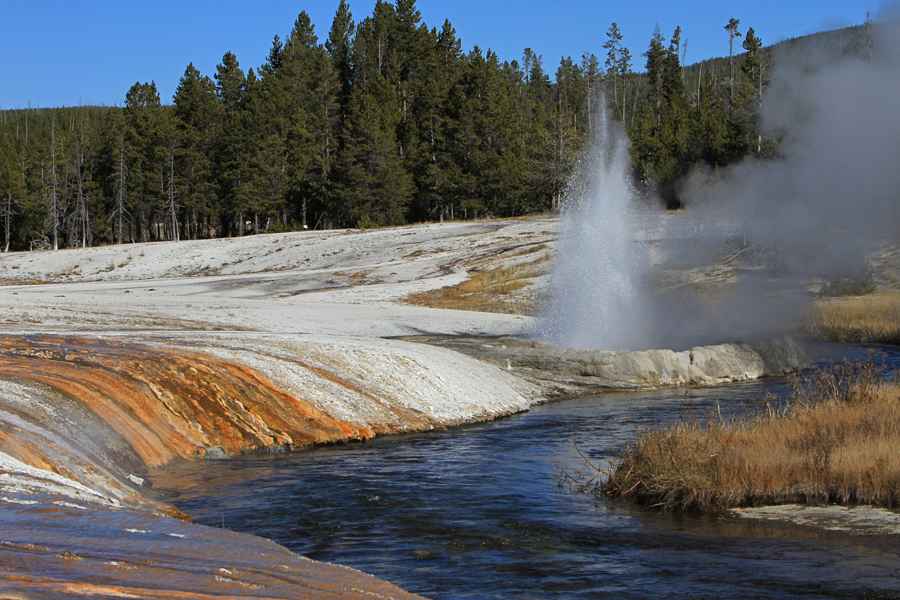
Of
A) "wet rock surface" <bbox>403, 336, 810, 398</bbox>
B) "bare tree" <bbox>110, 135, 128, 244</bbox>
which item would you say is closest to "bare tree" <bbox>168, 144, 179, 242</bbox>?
"bare tree" <bbox>110, 135, 128, 244</bbox>

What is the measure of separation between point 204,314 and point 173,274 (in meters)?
25.1

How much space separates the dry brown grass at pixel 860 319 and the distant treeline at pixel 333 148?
2755 cm

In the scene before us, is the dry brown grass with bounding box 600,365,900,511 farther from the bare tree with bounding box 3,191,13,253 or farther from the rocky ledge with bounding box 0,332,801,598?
the bare tree with bounding box 3,191,13,253

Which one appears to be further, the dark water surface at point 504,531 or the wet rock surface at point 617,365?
the wet rock surface at point 617,365

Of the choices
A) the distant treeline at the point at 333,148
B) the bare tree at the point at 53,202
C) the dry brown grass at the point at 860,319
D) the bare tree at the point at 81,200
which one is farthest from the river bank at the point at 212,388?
the bare tree at the point at 81,200

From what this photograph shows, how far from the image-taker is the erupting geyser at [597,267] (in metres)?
29.5

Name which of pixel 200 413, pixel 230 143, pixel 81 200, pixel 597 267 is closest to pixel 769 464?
pixel 200 413

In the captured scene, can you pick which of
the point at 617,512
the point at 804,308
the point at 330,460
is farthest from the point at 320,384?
the point at 804,308

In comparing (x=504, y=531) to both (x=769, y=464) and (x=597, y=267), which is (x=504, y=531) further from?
(x=597, y=267)

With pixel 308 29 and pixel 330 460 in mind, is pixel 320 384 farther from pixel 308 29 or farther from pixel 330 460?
pixel 308 29

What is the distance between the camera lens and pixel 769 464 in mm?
12477

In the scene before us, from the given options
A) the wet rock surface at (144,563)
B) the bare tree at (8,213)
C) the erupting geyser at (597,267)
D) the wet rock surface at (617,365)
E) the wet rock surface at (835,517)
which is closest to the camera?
the wet rock surface at (144,563)

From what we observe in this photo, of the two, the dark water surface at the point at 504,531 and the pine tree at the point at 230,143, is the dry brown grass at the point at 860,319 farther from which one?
the pine tree at the point at 230,143

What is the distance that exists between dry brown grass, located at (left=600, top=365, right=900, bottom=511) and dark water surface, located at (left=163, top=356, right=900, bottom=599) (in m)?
0.47
